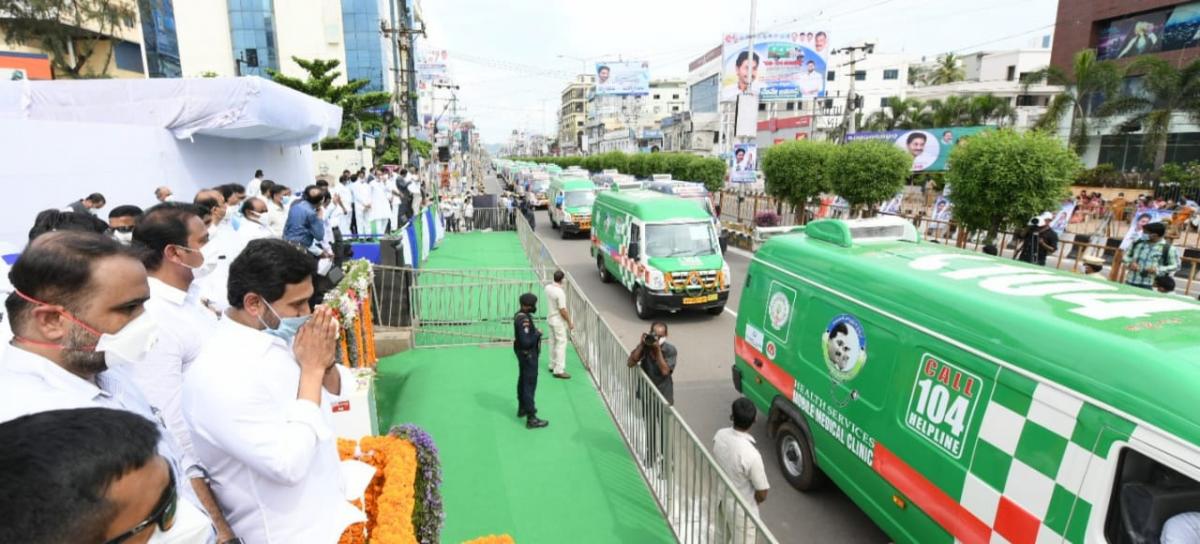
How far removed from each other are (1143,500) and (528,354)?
186 inches

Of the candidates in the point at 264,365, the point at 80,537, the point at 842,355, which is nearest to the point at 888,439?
the point at 842,355

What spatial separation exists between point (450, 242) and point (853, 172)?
499 inches

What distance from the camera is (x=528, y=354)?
6.12 meters

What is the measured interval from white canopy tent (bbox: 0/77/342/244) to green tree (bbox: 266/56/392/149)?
47.4ft

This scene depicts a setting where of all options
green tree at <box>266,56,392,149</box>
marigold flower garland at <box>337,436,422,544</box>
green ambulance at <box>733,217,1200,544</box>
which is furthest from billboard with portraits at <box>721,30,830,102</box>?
marigold flower garland at <box>337,436,422,544</box>

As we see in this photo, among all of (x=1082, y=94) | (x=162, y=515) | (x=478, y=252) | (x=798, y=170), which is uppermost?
(x=1082, y=94)

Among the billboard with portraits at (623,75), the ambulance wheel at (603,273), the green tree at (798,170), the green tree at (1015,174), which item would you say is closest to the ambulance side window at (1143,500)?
the green tree at (1015,174)

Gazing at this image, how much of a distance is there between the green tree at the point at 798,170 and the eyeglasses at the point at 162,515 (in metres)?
18.2

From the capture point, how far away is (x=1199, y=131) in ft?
96.6

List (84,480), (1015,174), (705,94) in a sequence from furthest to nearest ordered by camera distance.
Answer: (705,94) < (1015,174) < (84,480)

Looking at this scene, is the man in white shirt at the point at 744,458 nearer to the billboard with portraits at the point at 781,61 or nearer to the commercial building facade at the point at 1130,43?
the billboard with portraits at the point at 781,61

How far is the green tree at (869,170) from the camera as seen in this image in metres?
16.3

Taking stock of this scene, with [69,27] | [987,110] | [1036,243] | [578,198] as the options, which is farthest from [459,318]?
[987,110]

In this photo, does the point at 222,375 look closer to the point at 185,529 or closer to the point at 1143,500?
the point at 185,529
